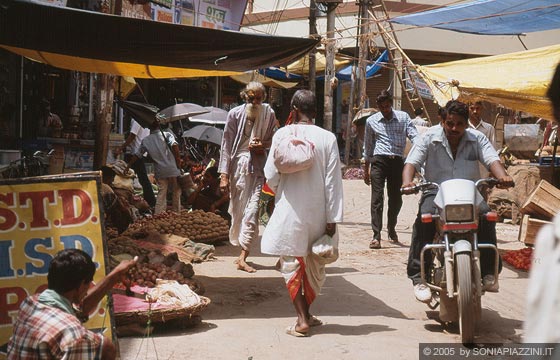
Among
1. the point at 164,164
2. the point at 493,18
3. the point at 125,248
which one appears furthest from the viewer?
the point at 493,18

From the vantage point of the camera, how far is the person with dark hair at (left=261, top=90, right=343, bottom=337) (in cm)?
558

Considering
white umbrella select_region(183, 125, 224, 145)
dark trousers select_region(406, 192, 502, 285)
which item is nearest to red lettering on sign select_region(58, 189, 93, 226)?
dark trousers select_region(406, 192, 502, 285)

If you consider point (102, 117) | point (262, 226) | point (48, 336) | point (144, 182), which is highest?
point (102, 117)

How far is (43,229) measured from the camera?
4449 mm

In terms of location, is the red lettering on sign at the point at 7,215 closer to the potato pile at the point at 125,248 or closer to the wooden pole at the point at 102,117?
the potato pile at the point at 125,248

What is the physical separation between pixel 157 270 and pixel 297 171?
167 cm

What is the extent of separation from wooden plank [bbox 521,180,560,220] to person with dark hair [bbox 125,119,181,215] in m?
5.42

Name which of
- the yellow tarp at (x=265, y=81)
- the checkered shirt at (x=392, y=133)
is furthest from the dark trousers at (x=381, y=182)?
the yellow tarp at (x=265, y=81)

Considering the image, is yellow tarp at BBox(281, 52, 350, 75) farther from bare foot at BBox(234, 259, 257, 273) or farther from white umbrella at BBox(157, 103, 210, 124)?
bare foot at BBox(234, 259, 257, 273)

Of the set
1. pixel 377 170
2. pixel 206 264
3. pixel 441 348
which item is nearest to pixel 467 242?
pixel 441 348

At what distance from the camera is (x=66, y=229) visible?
448 cm

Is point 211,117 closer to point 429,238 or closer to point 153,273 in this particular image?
point 153,273

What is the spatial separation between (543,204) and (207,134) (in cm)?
850

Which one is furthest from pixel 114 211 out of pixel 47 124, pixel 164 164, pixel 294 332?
pixel 47 124
